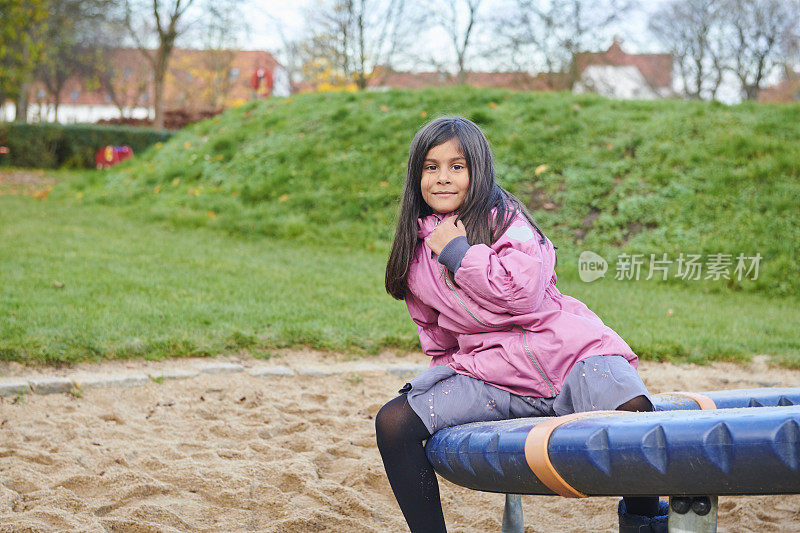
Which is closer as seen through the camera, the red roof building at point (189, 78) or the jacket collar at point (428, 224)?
the jacket collar at point (428, 224)

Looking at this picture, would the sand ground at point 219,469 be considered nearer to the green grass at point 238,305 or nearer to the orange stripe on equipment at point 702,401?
the green grass at point 238,305

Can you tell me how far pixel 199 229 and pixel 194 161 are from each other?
3.04 meters

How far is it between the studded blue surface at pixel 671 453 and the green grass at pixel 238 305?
3404mm

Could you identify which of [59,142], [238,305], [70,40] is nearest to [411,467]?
[238,305]

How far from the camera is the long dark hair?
2.51 meters

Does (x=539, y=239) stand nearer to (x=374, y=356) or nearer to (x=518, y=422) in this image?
(x=518, y=422)

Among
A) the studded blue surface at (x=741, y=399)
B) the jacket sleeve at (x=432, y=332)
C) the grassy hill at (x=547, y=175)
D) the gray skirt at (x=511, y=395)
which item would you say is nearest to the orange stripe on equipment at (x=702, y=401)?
the studded blue surface at (x=741, y=399)

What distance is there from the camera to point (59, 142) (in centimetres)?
2091

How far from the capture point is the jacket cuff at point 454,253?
7.79 feet

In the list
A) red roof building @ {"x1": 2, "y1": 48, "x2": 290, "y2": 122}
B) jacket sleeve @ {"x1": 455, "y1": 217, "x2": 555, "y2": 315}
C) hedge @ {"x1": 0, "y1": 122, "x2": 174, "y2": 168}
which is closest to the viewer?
jacket sleeve @ {"x1": 455, "y1": 217, "x2": 555, "y2": 315}

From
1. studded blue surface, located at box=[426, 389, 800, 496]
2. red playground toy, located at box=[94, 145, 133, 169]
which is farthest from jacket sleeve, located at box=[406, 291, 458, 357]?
red playground toy, located at box=[94, 145, 133, 169]

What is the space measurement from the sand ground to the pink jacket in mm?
929

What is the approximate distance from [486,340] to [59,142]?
21321 millimetres

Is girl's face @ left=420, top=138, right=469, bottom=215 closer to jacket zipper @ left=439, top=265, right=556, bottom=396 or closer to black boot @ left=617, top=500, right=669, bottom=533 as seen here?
jacket zipper @ left=439, top=265, right=556, bottom=396
